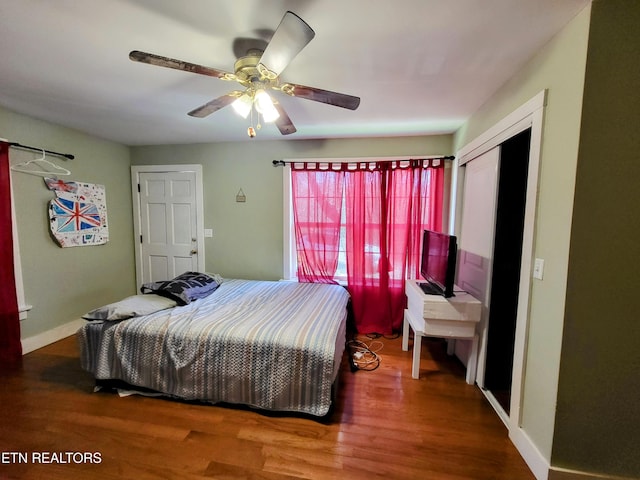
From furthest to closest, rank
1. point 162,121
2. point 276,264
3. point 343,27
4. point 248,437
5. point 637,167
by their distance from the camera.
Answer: point 276,264 → point 162,121 → point 248,437 → point 343,27 → point 637,167

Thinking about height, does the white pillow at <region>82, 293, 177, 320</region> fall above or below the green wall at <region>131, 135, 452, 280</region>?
below

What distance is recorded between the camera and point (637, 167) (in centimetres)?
116

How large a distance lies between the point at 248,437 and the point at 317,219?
2.23m

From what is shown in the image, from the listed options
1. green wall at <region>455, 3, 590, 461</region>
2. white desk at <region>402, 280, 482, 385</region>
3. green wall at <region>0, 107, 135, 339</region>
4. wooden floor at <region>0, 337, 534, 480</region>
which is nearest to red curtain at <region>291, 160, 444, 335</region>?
white desk at <region>402, 280, 482, 385</region>

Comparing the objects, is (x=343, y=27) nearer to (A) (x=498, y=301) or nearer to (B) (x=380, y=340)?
(A) (x=498, y=301)

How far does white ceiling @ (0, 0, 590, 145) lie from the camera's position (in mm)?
1183

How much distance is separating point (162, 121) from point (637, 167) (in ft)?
11.4

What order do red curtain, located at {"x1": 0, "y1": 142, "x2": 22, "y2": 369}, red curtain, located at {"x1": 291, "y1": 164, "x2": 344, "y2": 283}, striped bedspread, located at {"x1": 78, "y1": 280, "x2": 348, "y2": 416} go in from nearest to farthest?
striped bedspread, located at {"x1": 78, "y1": 280, "x2": 348, "y2": 416}, red curtain, located at {"x1": 0, "y1": 142, "x2": 22, "y2": 369}, red curtain, located at {"x1": 291, "y1": 164, "x2": 344, "y2": 283}

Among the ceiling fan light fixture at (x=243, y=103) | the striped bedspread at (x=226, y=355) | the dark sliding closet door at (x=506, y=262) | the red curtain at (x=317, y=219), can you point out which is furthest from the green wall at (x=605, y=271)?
the red curtain at (x=317, y=219)

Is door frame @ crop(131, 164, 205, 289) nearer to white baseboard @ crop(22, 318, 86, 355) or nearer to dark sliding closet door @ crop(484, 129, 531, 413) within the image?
white baseboard @ crop(22, 318, 86, 355)

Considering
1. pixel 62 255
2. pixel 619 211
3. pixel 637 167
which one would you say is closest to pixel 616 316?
pixel 619 211

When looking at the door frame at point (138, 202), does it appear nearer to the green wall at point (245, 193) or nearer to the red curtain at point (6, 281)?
the green wall at point (245, 193)

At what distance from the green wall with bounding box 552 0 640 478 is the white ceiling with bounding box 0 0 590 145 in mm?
324

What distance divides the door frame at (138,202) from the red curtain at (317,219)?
1.31 m
